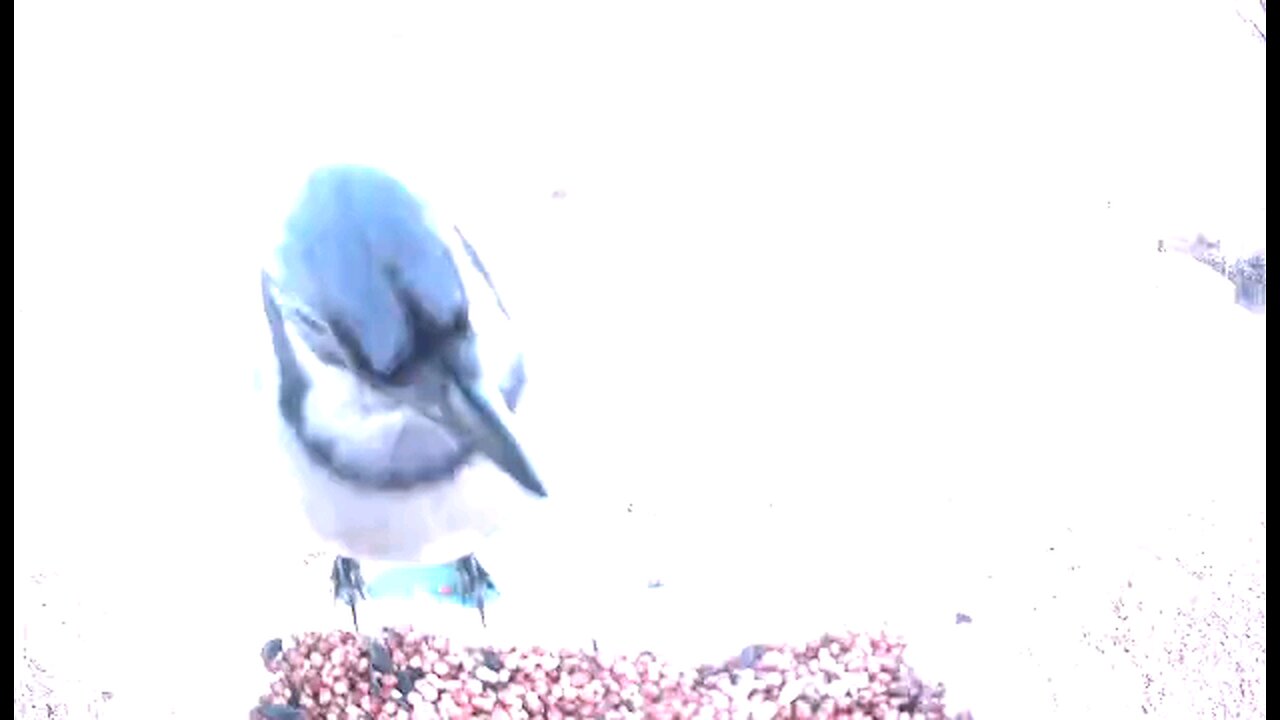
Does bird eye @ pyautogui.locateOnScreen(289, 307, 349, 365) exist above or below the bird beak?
above

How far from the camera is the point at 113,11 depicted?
1.86 m

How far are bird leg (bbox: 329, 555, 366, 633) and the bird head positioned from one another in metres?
0.11

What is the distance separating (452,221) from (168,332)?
1.22 feet

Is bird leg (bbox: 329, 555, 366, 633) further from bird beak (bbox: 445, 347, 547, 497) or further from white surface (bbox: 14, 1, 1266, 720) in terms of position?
bird beak (bbox: 445, 347, 547, 497)

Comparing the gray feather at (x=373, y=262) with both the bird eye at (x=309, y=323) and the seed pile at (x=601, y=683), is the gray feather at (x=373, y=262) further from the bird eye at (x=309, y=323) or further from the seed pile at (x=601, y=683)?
the seed pile at (x=601, y=683)

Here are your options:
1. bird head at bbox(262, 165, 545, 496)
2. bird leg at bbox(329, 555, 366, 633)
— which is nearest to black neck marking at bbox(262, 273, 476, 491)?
bird head at bbox(262, 165, 545, 496)

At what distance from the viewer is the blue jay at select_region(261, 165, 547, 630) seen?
1823mm

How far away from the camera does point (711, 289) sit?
1.86 meters

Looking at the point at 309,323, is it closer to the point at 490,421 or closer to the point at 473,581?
the point at 490,421

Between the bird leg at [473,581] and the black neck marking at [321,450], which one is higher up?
the black neck marking at [321,450]

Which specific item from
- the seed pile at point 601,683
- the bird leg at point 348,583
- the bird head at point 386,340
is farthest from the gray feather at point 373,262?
the seed pile at point 601,683

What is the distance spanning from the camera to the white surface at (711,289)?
6.04 ft

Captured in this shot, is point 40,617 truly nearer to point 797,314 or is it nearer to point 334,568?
point 334,568

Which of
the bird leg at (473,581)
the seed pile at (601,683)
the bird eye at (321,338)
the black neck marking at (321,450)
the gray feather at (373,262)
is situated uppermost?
the gray feather at (373,262)
